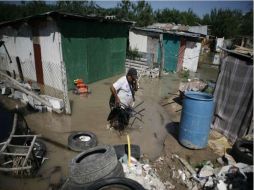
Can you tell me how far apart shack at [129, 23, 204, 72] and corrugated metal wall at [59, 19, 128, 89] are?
11.2ft

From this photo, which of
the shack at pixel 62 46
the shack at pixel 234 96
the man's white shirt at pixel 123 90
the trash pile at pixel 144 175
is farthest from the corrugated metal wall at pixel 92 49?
the trash pile at pixel 144 175

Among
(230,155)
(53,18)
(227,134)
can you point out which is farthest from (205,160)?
(53,18)

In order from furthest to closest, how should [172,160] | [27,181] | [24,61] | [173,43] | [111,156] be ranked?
[173,43] < [24,61] < [172,160] < [27,181] < [111,156]

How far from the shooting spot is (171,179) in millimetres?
5016

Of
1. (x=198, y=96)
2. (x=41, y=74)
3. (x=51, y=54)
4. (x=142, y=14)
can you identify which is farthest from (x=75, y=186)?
(x=142, y=14)

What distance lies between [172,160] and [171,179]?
77cm

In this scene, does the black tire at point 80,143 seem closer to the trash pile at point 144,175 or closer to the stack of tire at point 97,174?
the trash pile at point 144,175

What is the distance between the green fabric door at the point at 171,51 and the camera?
1853 cm

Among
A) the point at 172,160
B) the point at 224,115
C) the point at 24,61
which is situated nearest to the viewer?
the point at 172,160

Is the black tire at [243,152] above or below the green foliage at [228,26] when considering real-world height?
below

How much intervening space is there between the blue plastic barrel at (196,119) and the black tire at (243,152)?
0.77 m

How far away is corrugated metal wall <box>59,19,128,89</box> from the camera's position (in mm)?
11906

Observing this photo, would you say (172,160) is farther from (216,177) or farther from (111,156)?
(111,156)

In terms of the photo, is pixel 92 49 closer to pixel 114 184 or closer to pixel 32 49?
pixel 32 49
